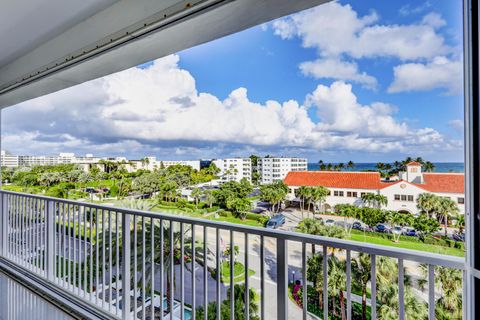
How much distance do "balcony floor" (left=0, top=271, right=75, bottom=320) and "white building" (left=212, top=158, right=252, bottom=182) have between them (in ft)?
5.03

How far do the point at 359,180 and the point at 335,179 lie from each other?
12 cm

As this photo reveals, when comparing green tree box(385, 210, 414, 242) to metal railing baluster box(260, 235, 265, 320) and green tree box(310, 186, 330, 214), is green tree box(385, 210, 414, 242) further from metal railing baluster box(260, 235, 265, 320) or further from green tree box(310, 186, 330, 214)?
metal railing baluster box(260, 235, 265, 320)

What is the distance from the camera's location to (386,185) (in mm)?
1270

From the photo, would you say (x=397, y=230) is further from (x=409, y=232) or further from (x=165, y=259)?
(x=165, y=259)

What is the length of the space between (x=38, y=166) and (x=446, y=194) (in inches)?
141

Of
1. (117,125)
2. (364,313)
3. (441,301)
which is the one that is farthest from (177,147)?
(441,301)

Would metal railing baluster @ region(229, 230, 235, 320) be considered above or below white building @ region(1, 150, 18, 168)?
below

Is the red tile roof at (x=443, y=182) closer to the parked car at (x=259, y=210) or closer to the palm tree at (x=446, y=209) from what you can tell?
the palm tree at (x=446, y=209)

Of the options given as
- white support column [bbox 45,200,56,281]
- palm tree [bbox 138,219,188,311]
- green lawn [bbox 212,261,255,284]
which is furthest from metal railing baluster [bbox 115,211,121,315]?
white support column [bbox 45,200,56,281]

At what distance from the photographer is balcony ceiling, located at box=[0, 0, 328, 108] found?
1365mm

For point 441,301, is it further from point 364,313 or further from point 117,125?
point 117,125

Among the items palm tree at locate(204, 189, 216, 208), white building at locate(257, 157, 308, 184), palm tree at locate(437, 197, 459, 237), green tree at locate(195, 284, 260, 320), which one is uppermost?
white building at locate(257, 157, 308, 184)

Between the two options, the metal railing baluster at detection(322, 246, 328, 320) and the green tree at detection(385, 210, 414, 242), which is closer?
the metal railing baluster at detection(322, 246, 328, 320)

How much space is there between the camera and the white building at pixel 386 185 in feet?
3.46
